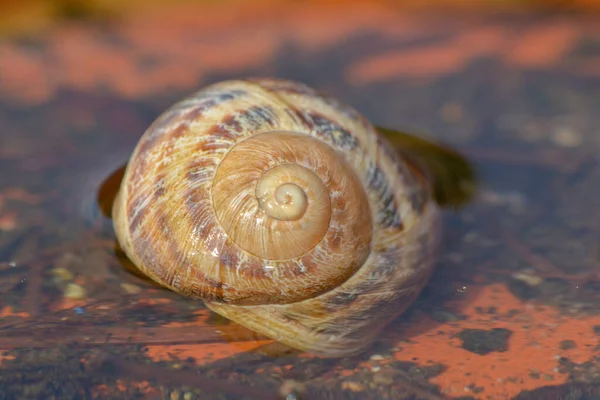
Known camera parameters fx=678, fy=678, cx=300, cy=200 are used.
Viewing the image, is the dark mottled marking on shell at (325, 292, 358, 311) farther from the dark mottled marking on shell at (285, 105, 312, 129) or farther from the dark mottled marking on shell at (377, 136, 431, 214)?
the dark mottled marking on shell at (285, 105, 312, 129)

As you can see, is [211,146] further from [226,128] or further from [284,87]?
[284,87]

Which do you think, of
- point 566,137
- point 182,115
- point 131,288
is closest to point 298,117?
point 182,115

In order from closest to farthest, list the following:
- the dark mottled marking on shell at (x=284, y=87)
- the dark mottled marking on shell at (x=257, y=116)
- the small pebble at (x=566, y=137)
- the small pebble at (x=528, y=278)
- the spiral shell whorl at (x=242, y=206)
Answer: the spiral shell whorl at (x=242, y=206), the dark mottled marking on shell at (x=257, y=116), the dark mottled marking on shell at (x=284, y=87), the small pebble at (x=528, y=278), the small pebble at (x=566, y=137)

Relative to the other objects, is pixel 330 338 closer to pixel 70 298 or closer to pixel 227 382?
pixel 227 382

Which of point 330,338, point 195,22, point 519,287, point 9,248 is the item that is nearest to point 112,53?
point 195,22

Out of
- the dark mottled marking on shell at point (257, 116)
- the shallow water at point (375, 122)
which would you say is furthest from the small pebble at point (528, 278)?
the dark mottled marking on shell at point (257, 116)

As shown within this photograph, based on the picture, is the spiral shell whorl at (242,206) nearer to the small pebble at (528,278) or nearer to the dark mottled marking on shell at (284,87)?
the dark mottled marking on shell at (284,87)
